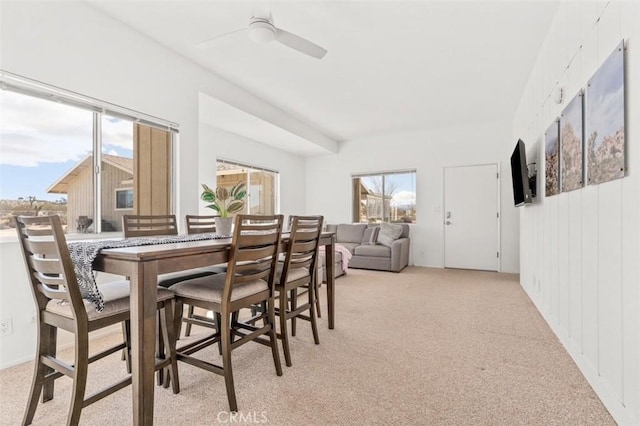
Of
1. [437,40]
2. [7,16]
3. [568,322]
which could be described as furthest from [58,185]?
[568,322]

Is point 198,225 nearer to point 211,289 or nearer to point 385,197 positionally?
point 211,289

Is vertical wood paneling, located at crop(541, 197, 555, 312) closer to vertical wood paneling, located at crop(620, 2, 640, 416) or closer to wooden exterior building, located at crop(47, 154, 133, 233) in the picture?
vertical wood paneling, located at crop(620, 2, 640, 416)

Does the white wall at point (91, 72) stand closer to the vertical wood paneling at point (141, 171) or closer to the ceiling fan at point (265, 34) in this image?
the vertical wood paneling at point (141, 171)

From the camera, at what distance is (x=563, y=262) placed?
7.58 ft

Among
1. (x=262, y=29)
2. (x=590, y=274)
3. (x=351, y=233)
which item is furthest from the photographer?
(x=351, y=233)

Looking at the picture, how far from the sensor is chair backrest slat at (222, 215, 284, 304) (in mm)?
1626

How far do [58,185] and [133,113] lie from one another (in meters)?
0.88

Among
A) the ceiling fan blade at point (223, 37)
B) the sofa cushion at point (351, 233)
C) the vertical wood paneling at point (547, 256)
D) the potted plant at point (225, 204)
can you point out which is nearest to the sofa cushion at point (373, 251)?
the sofa cushion at point (351, 233)

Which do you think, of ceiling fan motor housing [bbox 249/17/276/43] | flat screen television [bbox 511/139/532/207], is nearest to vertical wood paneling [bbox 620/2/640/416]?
flat screen television [bbox 511/139/532/207]

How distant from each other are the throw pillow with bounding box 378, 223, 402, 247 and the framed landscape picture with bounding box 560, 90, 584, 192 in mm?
3514

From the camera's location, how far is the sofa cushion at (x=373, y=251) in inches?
214

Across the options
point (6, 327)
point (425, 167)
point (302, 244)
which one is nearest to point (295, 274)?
point (302, 244)

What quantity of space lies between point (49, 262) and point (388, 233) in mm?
5100

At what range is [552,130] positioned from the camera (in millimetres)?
2596
